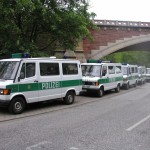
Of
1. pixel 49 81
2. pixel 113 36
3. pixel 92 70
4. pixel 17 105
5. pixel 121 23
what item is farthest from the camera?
pixel 121 23

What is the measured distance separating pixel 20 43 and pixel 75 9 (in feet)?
15.5

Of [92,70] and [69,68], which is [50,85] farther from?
[92,70]

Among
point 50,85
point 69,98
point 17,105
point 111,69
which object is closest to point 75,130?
point 17,105

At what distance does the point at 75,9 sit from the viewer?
16.5 m

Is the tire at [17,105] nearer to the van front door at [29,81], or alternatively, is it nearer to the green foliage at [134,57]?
the van front door at [29,81]

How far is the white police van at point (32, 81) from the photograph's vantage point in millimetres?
9203

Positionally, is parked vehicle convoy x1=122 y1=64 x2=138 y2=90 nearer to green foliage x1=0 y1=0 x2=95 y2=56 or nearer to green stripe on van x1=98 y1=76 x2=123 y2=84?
green stripe on van x1=98 y1=76 x2=123 y2=84

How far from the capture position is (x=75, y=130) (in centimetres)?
705

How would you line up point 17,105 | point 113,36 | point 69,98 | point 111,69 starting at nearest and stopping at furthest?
point 17,105
point 69,98
point 111,69
point 113,36

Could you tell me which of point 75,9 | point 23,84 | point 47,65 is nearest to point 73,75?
point 47,65

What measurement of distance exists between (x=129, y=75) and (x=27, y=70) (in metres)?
13.8

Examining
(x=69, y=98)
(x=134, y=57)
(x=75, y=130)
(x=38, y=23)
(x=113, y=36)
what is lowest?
(x=75, y=130)

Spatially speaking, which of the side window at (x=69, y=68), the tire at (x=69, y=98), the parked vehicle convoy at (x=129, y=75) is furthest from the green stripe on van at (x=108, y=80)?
the tire at (x=69, y=98)

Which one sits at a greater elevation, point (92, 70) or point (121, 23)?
point (121, 23)
